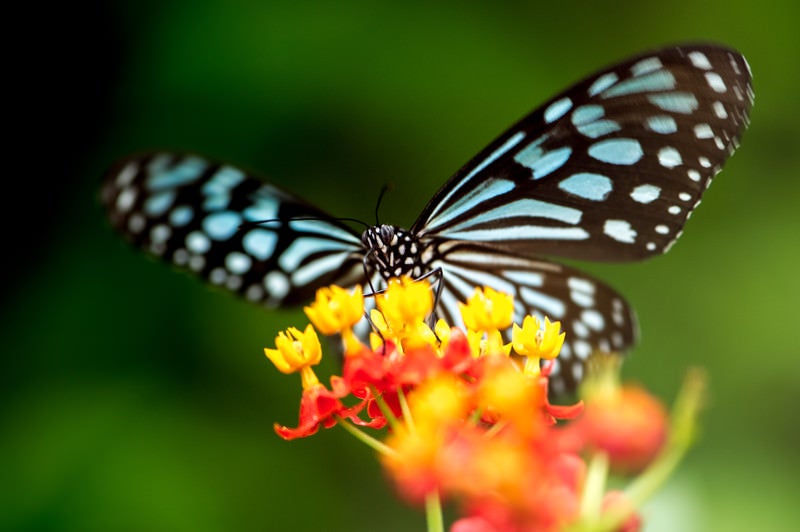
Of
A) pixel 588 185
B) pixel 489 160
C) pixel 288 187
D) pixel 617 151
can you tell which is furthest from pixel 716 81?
pixel 288 187

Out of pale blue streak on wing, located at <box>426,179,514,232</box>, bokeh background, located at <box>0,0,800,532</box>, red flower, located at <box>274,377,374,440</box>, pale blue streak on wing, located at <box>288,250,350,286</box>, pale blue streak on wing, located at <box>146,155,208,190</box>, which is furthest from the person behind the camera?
bokeh background, located at <box>0,0,800,532</box>

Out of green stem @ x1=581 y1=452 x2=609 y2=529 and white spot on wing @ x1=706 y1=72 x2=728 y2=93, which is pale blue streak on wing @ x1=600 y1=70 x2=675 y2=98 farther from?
green stem @ x1=581 y1=452 x2=609 y2=529

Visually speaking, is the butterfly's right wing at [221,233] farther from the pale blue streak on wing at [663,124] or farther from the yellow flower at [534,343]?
the yellow flower at [534,343]

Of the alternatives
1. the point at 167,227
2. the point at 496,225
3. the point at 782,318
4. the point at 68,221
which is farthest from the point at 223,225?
the point at 782,318

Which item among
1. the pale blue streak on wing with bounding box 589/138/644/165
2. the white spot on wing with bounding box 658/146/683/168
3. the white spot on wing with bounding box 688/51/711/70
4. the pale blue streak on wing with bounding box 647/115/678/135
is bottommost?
the pale blue streak on wing with bounding box 589/138/644/165

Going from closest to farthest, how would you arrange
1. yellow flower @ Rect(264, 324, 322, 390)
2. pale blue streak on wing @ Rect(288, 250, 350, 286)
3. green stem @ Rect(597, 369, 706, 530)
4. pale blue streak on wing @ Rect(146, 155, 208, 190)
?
green stem @ Rect(597, 369, 706, 530) < yellow flower @ Rect(264, 324, 322, 390) < pale blue streak on wing @ Rect(146, 155, 208, 190) < pale blue streak on wing @ Rect(288, 250, 350, 286)

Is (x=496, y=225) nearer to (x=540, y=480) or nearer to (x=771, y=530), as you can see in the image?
(x=771, y=530)

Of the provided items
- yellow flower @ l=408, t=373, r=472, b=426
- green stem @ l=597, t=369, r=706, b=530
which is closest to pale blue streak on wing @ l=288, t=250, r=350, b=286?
yellow flower @ l=408, t=373, r=472, b=426

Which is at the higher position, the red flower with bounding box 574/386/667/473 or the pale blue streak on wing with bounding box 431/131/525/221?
the pale blue streak on wing with bounding box 431/131/525/221
